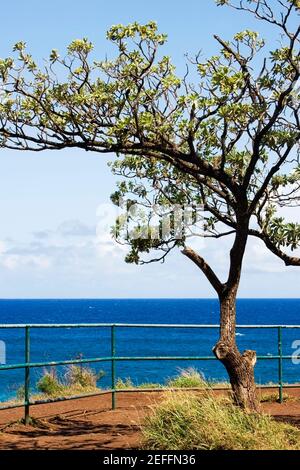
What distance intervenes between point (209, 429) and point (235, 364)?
2458mm

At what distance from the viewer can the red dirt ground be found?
10.8 m

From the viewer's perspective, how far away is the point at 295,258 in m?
12.8

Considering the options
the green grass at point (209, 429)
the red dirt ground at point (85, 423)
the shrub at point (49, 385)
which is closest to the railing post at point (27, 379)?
the red dirt ground at point (85, 423)

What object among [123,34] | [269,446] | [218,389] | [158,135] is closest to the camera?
[269,446]

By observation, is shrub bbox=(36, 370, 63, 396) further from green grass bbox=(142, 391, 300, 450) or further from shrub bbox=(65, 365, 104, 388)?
green grass bbox=(142, 391, 300, 450)

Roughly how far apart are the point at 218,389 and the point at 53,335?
85418mm

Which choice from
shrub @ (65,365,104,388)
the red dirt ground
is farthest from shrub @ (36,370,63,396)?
the red dirt ground

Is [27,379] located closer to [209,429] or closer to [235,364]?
[235,364]

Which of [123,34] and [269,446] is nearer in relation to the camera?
[269,446]

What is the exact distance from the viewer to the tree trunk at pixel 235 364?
1177cm

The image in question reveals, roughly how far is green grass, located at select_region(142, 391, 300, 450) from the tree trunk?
1.32 metres

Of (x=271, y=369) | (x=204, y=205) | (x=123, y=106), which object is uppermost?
(x=123, y=106)
